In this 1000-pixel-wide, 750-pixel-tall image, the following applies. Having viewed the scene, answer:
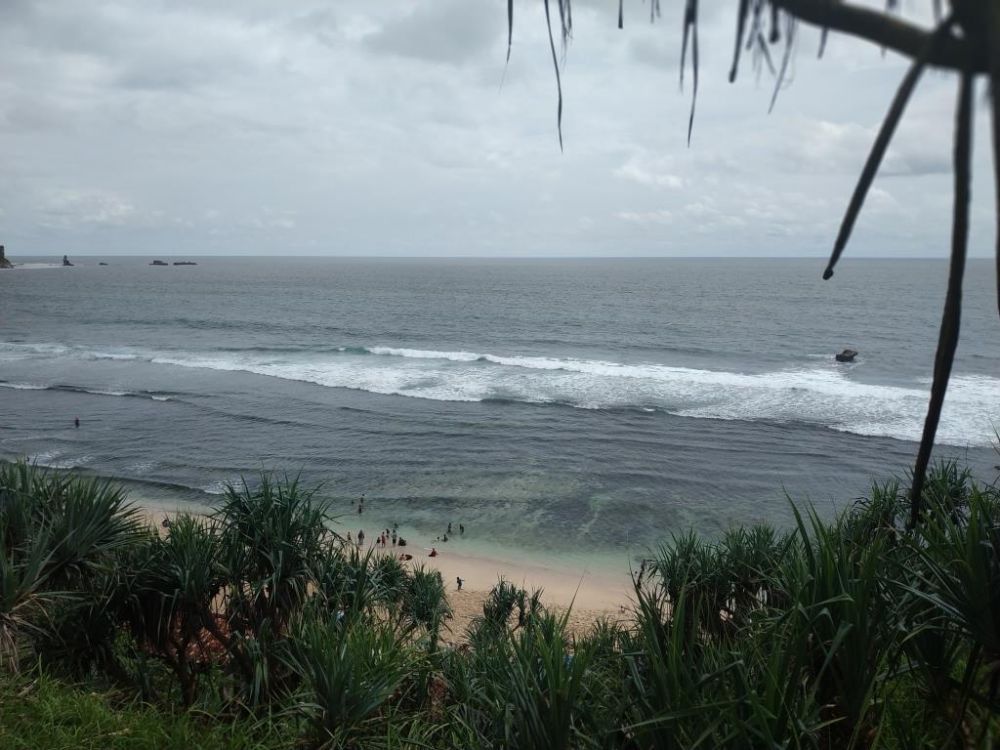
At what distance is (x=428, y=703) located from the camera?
23.7ft

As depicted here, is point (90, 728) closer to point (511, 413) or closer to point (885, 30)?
point (885, 30)

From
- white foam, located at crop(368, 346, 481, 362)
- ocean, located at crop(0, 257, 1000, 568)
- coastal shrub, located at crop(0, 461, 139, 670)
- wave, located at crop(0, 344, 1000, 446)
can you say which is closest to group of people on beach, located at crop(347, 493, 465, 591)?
ocean, located at crop(0, 257, 1000, 568)

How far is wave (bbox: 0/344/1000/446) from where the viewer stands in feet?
98.4

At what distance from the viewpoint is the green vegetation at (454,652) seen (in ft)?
12.7

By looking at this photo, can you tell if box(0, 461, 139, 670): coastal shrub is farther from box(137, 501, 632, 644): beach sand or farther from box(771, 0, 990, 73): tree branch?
box(771, 0, 990, 73): tree branch

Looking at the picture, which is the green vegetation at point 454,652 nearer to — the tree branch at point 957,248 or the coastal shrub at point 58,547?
the coastal shrub at point 58,547

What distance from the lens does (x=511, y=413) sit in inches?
1206

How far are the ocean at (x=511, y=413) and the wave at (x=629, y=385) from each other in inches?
8.2

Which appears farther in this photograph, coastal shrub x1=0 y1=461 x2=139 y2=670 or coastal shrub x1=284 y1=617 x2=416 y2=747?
coastal shrub x1=0 y1=461 x2=139 y2=670

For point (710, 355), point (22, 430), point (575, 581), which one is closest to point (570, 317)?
point (710, 355)

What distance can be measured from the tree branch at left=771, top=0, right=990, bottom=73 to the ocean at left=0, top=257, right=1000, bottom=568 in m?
5.07

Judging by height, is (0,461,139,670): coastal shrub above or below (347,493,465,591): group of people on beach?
above

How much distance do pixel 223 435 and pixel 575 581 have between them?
1573cm

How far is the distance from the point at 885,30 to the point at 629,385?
116 ft
